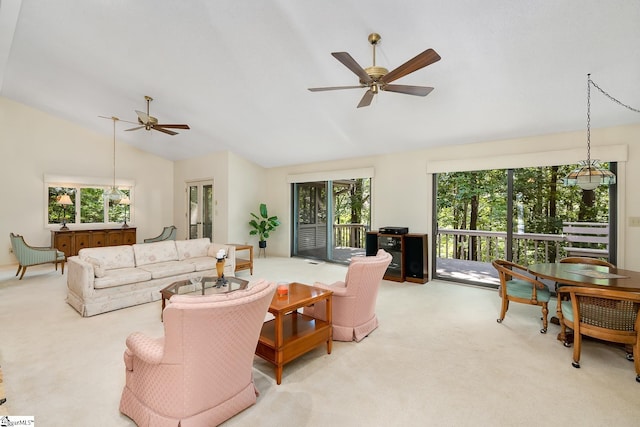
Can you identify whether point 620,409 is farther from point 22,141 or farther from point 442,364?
point 22,141

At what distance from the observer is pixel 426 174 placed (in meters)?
5.48

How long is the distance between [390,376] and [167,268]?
346 centimetres

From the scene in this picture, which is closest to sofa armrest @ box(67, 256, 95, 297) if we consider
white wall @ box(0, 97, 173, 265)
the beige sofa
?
the beige sofa

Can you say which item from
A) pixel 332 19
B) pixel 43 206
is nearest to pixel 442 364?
pixel 332 19

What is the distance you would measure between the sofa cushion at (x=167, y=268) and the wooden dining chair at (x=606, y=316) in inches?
181

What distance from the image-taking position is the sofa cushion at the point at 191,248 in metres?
5.07

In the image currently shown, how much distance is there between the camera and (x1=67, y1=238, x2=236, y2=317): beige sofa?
11.8 ft

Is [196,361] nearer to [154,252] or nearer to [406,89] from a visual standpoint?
[406,89]

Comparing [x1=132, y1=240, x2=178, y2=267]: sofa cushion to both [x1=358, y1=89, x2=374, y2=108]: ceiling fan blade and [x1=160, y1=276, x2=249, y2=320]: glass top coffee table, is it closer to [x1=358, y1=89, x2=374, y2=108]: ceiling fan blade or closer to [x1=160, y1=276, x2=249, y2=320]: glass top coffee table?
[x1=160, y1=276, x2=249, y2=320]: glass top coffee table

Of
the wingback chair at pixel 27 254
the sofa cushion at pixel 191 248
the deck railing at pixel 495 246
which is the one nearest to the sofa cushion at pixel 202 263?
the sofa cushion at pixel 191 248

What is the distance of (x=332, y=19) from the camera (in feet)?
9.59

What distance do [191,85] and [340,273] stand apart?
415 cm

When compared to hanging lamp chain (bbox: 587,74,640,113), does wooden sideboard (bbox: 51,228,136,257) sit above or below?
below

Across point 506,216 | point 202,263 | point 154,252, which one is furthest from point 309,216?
point 506,216
